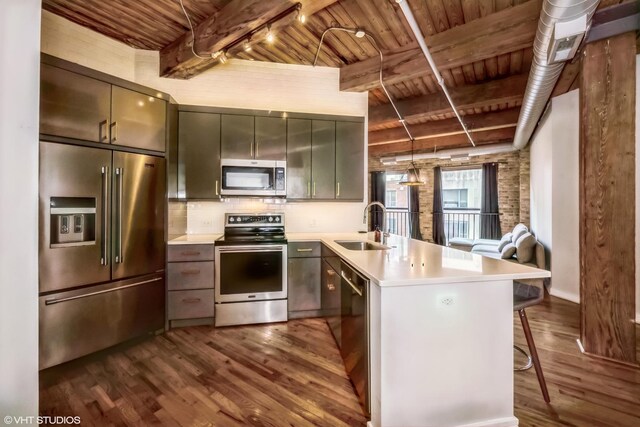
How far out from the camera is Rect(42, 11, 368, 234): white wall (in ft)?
10.9

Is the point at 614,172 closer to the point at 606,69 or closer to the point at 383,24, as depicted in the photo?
the point at 606,69

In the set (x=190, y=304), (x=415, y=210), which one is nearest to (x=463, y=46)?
(x=190, y=304)

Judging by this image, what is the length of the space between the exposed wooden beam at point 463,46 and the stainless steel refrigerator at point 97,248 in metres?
2.68

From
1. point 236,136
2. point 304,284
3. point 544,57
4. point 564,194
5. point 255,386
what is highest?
point 544,57

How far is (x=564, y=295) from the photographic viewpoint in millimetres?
3910

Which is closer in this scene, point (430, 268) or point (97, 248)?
point (430, 268)

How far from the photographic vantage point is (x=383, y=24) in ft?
9.21

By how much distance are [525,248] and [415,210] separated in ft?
13.8

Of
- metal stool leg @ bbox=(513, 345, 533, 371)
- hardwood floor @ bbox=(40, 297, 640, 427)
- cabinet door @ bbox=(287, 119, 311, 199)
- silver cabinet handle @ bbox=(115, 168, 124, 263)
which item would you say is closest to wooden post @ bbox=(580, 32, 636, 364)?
hardwood floor @ bbox=(40, 297, 640, 427)

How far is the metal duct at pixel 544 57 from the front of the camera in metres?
1.86

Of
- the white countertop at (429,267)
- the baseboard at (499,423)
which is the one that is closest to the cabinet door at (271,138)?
the white countertop at (429,267)

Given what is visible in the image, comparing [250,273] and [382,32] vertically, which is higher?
[382,32]

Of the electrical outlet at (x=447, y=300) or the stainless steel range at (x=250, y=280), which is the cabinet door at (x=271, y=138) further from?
the electrical outlet at (x=447, y=300)

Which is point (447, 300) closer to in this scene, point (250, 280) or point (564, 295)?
point (250, 280)
